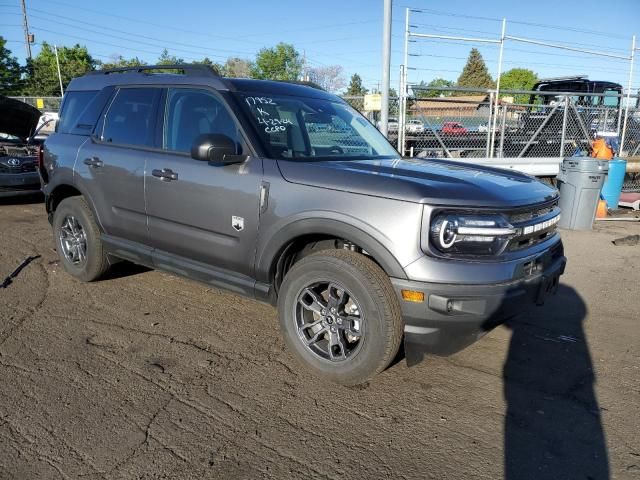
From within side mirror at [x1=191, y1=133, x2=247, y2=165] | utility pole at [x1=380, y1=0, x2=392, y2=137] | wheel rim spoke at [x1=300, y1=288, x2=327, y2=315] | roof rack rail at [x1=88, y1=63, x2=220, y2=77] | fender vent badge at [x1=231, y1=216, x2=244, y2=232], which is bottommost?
wheel rim spoke at [x1=300, y1=288, x2=327, y2=315]

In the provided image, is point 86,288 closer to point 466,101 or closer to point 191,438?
point 191,438

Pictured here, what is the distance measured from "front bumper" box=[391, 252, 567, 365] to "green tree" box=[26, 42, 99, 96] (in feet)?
184

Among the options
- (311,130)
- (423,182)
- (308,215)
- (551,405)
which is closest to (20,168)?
(311,130)

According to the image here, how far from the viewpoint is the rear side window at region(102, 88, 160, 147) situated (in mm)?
4086

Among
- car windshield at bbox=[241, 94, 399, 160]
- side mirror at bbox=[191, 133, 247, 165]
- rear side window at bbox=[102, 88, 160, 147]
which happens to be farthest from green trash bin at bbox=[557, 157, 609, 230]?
rear side window at bbox=[102, 88, 160, 147]

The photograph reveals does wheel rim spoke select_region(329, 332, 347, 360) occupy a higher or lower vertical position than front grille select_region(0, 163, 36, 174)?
lower

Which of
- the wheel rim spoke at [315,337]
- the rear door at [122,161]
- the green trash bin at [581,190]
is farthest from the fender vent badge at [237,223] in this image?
the green trash bin at [581,190]

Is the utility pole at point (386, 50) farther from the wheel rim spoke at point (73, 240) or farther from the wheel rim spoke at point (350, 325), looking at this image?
the wheel rim spoke at point (350, 325)

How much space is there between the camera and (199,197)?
3.59m

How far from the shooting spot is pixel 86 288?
4.79 m

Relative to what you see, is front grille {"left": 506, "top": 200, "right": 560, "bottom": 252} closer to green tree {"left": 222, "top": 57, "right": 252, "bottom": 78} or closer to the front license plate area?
the front license plate area

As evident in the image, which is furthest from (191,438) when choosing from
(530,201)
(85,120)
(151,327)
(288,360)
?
(85,120)

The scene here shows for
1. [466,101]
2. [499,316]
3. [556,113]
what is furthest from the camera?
[556,113]

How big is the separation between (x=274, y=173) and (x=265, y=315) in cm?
145
